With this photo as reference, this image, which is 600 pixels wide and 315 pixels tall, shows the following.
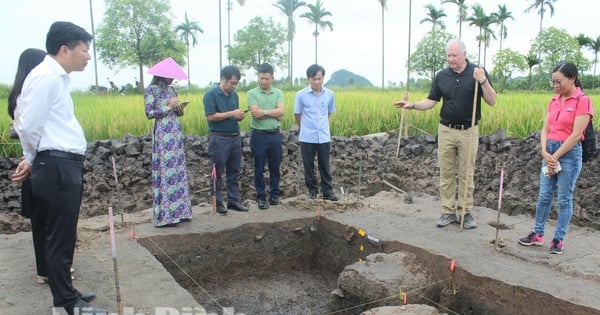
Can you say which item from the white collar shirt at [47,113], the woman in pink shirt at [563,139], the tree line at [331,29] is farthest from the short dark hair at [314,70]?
the tree line at [331,29]

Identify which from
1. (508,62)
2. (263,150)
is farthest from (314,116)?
(508,62)

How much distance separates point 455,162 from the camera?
4.49m

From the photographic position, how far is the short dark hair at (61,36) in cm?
251

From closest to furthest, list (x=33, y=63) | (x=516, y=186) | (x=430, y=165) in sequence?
(x=33, y=63) < (x=516, y=186) < (x=430, y=165)

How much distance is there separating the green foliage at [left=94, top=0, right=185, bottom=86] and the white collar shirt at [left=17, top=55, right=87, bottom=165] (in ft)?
92.8

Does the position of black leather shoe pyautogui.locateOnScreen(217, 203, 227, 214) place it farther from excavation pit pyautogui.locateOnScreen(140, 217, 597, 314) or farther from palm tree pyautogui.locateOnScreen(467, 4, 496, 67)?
palm tree pyautogui.locateOnScreen(467, 4, 496, 67)

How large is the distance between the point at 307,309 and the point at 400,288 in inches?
35.1

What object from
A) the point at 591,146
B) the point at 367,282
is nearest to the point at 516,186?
the point at 591,146

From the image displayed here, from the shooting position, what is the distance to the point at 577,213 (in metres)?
5.29

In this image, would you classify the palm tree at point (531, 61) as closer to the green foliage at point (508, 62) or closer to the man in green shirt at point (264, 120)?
the green foliage at point (508, 62)

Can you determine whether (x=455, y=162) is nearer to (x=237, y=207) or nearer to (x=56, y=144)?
(x=237, y=207)

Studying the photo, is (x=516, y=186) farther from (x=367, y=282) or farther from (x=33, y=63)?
(x=33, y=63)

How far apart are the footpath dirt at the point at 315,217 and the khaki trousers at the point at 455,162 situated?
269 millimetres

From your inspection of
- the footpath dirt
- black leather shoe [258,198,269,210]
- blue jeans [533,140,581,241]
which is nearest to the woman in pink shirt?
blue jeans [533,140,581,241]
